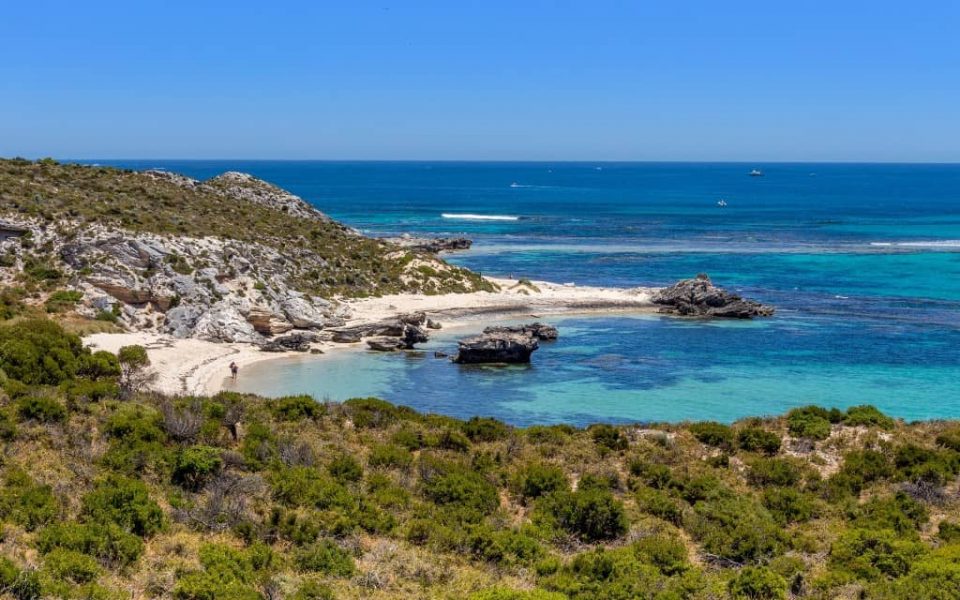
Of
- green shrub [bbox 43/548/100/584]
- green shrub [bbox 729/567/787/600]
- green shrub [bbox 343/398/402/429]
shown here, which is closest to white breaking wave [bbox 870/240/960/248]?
green shrub [bbox 343/398/402/429]

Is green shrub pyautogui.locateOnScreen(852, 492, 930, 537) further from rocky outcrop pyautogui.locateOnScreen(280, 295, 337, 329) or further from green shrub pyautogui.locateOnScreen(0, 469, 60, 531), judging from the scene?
rocky outcrop pyautogui.locateOnScreen(280, 295, 337, 329)

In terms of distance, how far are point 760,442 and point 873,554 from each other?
8697mm

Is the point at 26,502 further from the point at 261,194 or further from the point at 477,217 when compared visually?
the point at 477,217

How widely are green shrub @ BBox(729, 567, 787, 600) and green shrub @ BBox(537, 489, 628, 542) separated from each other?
4.03 metres

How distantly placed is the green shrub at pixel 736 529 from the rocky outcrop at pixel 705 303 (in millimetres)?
42835

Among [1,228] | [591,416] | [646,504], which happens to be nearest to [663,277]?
[591,416]

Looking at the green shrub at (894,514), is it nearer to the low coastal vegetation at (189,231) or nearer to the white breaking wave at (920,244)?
the low coastal vegetation at (189,231)

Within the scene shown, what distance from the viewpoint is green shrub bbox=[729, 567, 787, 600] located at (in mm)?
15727

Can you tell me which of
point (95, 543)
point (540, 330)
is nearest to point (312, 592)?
point (95, 543)

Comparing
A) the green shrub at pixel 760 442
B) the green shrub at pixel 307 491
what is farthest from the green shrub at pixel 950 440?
the green shrub at pixel 307 491

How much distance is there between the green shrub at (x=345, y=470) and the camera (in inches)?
864

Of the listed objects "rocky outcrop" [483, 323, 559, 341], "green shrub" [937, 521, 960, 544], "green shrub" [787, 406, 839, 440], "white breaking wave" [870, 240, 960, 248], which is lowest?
"rocky outcrop" [483, 323, 559, 341]

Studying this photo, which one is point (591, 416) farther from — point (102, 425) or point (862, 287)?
point (862, 287)

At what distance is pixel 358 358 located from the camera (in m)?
48.3
